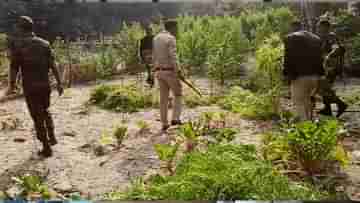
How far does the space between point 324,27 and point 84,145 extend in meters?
1.25

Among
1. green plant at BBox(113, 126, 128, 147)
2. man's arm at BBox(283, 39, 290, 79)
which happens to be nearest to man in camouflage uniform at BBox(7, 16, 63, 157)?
green plant at BBox(113, 126, 128, 147)

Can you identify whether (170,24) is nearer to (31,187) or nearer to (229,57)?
(229,57)

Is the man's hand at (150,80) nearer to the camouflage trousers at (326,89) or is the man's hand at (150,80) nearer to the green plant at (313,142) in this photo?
the green plant at (313,142)

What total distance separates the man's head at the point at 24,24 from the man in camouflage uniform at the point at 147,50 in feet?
1.70

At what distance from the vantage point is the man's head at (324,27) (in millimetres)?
2516

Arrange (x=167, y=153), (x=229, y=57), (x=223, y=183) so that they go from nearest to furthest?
1. (x=223, y=183)
2. (x=167, y=153)
3. (x=229, y=57)

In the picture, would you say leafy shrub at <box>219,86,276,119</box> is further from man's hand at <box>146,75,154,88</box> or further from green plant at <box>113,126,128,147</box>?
green plant at <box>113,126,128,147</box>

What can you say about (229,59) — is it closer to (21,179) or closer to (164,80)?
(164,80)

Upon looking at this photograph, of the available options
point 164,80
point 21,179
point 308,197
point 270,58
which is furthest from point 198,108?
point 21,179

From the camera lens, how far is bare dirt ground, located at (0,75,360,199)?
253 centimetres

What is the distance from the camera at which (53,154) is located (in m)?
2.57

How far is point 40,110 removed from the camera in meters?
2.57

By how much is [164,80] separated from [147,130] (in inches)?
9.9

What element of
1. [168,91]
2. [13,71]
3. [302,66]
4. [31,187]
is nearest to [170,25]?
[168,91]
